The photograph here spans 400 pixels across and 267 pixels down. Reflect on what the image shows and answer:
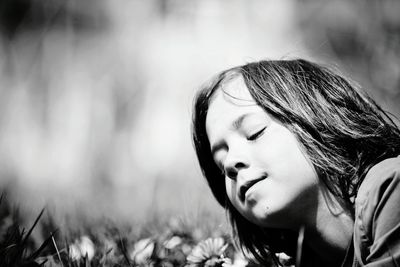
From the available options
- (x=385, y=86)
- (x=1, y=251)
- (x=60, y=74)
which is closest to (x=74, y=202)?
(x=1, y=251)

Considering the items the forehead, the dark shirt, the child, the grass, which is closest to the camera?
the dark shirt

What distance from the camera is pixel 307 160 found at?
1493 mm

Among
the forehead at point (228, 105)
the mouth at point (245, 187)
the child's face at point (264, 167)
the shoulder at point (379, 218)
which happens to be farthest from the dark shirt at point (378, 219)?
the forehead at point (228, 105)

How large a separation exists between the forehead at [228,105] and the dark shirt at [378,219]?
0.39m

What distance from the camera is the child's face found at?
1.44 m

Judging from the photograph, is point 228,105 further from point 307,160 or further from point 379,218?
point 379,218

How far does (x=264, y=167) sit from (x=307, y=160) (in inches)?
4.9

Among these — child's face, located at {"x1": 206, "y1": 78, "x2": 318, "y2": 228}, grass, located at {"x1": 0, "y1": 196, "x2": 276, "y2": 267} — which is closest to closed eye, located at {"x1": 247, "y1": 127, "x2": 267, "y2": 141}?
child's face, located at {"x1": 206, "y1": 78, "x2": 318, "y2": 228}

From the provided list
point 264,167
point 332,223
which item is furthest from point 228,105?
point 332,223

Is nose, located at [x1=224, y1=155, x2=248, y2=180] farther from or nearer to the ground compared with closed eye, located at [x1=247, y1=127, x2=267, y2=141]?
nearer to the ground

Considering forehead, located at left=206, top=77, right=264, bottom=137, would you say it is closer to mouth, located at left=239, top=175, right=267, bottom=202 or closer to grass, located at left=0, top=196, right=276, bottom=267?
mouth, located at left=239, top=175, right=267, bottom=202

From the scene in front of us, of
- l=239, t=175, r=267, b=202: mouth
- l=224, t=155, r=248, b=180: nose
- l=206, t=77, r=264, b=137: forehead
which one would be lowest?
l=239, t=175, r=267, b=202: mouth

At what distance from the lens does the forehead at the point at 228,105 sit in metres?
1.62

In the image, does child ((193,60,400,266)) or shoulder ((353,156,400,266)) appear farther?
child ((193,60,400,266))
